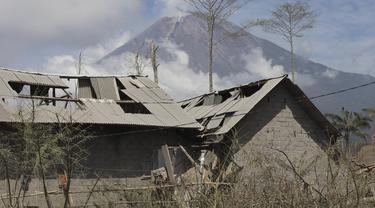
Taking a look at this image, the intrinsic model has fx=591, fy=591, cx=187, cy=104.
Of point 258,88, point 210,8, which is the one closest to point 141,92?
point 258,88

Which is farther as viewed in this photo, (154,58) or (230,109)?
(154,58)

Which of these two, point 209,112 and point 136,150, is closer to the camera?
point 136,150

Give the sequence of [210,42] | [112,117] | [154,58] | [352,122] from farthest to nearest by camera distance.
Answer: [352,122], [154,58], [210,42], [112,117]

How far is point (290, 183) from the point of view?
723 centimetres

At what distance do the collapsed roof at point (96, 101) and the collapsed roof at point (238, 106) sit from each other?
2.75ft

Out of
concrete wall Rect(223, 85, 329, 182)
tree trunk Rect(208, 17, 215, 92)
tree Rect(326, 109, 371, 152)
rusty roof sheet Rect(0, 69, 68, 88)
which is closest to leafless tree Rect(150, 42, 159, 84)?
tree trunk Rect(208, 17, 215, 92)

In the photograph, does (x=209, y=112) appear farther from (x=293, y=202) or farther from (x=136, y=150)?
(x=293, y=202)

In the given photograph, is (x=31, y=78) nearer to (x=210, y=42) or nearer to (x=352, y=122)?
(x=210, y=42)

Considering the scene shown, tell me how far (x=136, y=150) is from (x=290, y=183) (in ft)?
41.1

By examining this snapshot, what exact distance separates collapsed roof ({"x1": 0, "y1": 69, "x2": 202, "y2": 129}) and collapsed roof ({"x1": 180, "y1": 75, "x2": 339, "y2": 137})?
837 mm

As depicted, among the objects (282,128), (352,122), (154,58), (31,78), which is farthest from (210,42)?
(352,122)

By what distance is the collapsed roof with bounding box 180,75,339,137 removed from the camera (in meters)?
19.7

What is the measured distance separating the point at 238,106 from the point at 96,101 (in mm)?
4921

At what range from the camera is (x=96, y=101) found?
20.5 m
